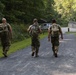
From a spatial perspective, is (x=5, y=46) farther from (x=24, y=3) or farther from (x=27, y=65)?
(x=24, y=3)

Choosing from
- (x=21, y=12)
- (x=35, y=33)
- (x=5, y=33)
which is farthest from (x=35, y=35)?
(x=21, y=12)

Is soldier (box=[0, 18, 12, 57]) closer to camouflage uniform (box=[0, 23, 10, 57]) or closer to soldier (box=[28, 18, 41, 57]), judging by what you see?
camouflage uniform (box=[0, 23, 10, 57])

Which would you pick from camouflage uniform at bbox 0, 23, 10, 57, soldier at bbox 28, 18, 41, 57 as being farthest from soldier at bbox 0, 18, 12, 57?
soldier at bbox 28, 18, 41, 57

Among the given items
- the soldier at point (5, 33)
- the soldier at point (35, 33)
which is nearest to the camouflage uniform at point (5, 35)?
the soldier at point (5, 33)

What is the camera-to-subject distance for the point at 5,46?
52.6 ft

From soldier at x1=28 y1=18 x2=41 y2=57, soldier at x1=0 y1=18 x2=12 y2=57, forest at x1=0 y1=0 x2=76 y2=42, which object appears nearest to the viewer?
soldier at x1=28 y1=18 x2=41 y2=57

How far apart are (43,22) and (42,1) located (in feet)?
55.2

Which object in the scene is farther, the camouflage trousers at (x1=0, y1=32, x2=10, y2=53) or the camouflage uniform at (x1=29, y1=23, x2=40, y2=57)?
the camouflage trousers at (x1=0, y1=32, x2=10, y2=53)

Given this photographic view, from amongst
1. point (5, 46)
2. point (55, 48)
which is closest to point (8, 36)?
point (5, 46)

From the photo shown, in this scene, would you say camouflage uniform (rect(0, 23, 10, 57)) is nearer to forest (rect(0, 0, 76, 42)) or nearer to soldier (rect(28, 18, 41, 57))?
soldier (rect(28, 18, 41, 57))

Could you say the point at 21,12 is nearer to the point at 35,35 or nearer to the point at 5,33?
the point at 5,33

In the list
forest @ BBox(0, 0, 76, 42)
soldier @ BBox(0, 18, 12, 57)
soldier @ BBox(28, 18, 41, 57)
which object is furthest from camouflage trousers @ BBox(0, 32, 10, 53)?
forest @ BBox(0, 0, 76, 42)

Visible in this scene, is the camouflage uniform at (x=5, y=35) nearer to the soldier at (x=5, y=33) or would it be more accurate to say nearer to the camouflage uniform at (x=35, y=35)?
the soldier at (x=5, y=33)

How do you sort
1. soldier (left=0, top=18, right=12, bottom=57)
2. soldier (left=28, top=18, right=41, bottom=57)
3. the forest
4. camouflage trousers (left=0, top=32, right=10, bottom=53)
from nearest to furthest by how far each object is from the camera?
soldier (left=28, top=18, right=41, bottom=57)
soldier (left=0, top=18, right=12, bottom=57)
camouflage trousers (left=0, top=32, right=10, bottom=53)
the forest
